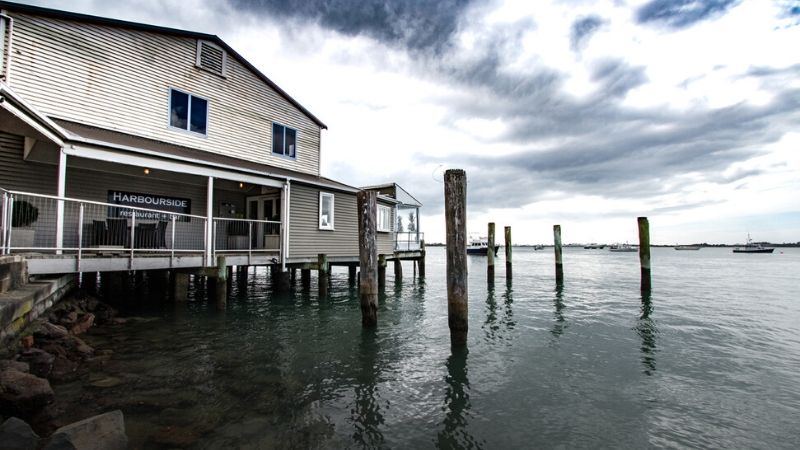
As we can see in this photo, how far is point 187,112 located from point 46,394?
1242 centimetres

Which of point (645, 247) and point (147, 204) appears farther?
point (645, 247)

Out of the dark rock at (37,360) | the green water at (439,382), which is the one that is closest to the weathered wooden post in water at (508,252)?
the green water at (439,382)

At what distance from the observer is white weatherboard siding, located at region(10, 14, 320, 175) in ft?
36.9

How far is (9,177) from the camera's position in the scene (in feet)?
33.9

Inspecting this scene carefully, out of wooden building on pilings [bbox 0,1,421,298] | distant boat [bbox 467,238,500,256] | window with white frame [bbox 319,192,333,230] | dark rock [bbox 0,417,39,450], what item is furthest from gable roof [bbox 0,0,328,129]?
distant boat [bbox 467,238,500,256]

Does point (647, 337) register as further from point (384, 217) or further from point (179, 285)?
point (179, 285)

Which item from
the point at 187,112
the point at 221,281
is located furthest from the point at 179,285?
the point at 187,112

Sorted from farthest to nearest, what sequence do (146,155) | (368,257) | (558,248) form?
1. (558,248)
2. (146,155)
3. (368,257)

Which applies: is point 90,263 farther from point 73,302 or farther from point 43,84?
point 43,84

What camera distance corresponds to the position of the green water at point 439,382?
4.77 meters

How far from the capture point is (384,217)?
21016 millimetres

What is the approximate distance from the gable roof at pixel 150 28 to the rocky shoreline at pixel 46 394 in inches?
361

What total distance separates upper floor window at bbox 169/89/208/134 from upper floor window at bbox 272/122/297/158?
10.5 ft

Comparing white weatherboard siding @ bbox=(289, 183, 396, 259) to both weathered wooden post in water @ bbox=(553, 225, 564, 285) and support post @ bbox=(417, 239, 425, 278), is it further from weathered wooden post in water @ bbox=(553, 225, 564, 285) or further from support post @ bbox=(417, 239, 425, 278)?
weathered wooden post in water @ bbox=(553, 225, 564, 285)
